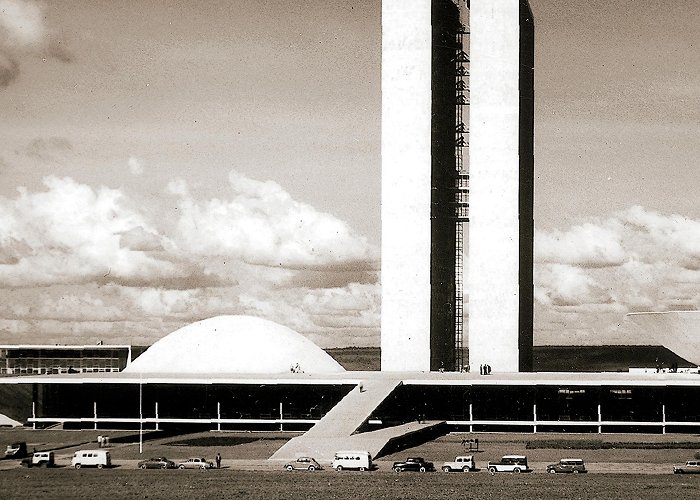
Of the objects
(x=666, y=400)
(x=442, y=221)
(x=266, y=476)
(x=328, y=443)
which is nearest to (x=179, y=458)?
(x=328, y=443)

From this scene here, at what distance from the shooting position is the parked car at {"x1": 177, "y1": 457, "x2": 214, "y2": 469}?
60.8 metres

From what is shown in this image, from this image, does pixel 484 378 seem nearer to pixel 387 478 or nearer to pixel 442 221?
pixel 442 221

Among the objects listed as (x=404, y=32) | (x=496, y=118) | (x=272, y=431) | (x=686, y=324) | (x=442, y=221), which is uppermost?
(x=404, y=32)

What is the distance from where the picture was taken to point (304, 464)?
60.2 m

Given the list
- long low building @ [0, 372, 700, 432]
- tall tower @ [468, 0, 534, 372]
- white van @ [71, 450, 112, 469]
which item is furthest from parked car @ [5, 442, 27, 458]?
tall tower @ [468, 0, 534, 372]

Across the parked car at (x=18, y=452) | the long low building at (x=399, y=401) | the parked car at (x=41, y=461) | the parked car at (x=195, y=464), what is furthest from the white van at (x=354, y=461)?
the long low building at (x=399, y=401)

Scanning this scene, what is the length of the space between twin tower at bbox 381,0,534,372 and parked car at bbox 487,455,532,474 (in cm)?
3948

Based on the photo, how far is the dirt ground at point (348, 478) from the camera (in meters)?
49.5

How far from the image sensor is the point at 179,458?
6719 cm

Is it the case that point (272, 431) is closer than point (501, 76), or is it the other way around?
point (272, 431)

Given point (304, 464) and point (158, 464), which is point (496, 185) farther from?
point (158, 464)

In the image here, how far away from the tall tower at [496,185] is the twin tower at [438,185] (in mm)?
74

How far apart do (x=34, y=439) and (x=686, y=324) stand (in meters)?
39.3

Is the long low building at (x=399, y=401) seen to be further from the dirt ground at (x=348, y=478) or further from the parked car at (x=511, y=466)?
the parked car at (x=511, y=466)
